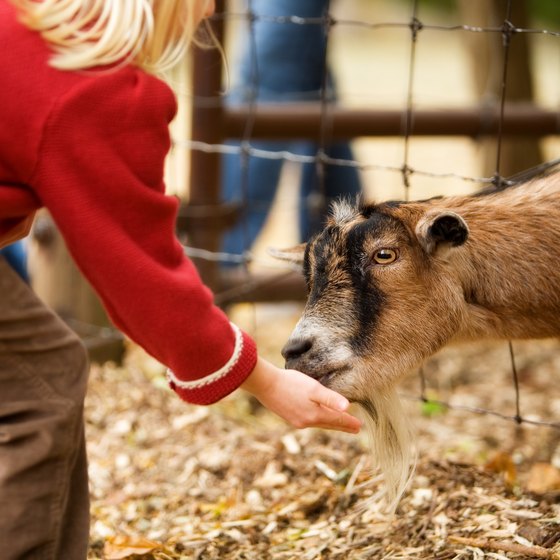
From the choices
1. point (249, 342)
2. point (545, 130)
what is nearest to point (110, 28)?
point (249, 342)

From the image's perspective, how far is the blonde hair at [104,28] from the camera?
6.29 feet

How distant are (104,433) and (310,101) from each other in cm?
278

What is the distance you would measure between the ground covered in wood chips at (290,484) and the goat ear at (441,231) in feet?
2.56

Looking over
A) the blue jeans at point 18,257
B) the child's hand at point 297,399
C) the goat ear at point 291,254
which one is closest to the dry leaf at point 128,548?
the child's hand at point 297,399

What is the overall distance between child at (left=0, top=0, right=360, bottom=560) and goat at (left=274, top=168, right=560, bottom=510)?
1.49ft

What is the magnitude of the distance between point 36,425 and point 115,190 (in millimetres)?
598

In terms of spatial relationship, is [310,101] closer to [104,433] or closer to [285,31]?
[285,31]

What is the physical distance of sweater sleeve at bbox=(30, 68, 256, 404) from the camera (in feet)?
6.30

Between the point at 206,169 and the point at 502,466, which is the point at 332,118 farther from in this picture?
the point at 502,466

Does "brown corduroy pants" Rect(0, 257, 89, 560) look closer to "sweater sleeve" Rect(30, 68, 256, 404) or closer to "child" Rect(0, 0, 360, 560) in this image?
"child" Rect(0, 0, 360, 560)

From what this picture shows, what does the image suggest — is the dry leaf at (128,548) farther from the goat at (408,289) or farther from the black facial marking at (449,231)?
the black facial marking at (449,231)

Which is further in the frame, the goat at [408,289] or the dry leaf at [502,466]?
the dry leaf at [502,466]

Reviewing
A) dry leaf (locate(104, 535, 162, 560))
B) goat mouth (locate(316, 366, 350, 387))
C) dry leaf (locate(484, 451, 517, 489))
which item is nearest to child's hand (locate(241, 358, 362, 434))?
goat mouth (locate(316, 366, 350, 387))

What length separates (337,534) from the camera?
290 centimetres
